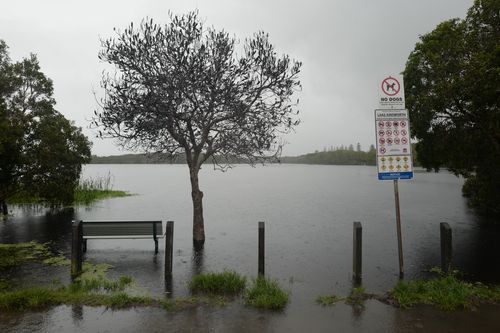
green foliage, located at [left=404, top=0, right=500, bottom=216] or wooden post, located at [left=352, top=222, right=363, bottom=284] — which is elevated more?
green foliage, located at [left=404, top=0, right=500, bottom=216]

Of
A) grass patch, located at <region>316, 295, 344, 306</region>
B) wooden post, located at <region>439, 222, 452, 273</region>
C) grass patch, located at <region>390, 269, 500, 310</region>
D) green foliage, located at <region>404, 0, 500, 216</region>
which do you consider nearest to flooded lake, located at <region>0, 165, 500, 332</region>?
grass patch, located at <region>316, 295, 344, 306</region>

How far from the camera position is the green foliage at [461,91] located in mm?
13430


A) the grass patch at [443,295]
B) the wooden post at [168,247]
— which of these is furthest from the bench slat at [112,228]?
the grass patch at [443,295]

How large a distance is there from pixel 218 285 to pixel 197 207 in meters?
6.20

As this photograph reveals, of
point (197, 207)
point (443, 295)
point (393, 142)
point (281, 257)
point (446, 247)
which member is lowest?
point (281, 257)

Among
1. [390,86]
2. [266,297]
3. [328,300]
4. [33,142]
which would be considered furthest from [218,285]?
[33,142]

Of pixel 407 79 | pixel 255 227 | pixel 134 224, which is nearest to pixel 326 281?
pixel 134 224

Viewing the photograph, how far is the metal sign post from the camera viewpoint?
27.3ft

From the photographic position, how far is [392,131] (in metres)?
8.34

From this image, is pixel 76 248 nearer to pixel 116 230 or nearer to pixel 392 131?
pixel 116 230

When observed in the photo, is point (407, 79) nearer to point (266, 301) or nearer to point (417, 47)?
point (417, 47)

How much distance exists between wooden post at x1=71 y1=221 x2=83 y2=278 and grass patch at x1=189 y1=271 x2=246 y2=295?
3234 mm

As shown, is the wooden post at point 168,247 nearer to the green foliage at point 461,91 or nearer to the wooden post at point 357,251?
the wooden post at point 357,251

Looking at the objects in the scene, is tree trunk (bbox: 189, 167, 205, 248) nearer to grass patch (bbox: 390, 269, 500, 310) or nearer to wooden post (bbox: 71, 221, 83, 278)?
wooden post (bbox: 71, 221, 83, 278)
